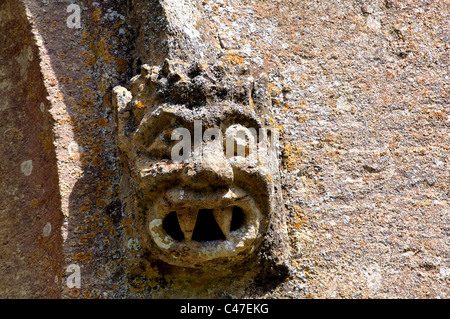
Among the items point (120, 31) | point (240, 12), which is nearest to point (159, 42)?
point (120, 31)

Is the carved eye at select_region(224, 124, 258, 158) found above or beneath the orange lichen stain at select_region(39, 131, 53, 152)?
above

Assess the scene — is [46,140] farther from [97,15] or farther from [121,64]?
[97,15]

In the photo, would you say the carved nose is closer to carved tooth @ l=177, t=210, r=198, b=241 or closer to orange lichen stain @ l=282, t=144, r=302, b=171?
carved tooth @ l=177, t=210, r=198, b=241

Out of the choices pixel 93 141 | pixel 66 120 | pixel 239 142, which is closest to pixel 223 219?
pixel 239 142

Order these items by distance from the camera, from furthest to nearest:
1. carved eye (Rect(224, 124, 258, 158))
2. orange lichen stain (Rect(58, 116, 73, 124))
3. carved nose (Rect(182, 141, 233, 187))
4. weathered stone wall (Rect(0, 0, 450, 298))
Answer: orange lichen stain (Rect(58, 116, 73, 124)) → weathered stone wall (Rect(0, 0, 450, 298)) → carved eye (Rect(224, 124, 258, 158)) → carved nose (Rect(182, 141, 233, 187))

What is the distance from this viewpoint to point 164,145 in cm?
212

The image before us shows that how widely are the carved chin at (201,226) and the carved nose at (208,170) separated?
0.04 m

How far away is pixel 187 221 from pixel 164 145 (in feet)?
0.76

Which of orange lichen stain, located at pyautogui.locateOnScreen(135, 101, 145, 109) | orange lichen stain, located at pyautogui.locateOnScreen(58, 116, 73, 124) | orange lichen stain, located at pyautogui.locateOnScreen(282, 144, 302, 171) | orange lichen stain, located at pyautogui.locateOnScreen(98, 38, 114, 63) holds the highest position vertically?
orange lichen stain, located at pyautogui.locateOnScreen(135, 101, 145, 109)

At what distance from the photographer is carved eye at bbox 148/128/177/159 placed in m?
2.12

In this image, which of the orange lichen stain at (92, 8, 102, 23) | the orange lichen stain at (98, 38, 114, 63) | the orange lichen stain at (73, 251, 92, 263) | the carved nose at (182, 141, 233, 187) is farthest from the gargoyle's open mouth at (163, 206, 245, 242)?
the orange lichen stain at (92, 8, 102, 23)

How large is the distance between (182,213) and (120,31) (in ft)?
2.55
